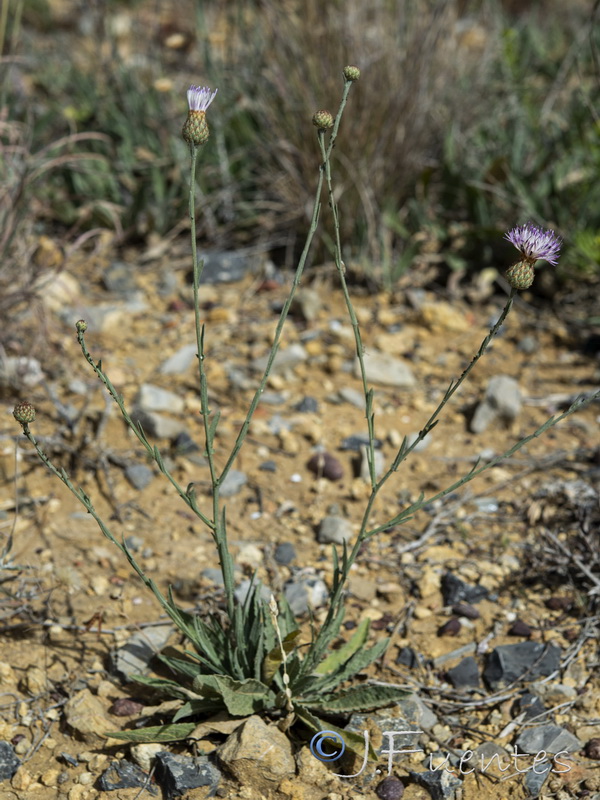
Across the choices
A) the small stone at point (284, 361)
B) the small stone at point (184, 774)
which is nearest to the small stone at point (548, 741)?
the small stone at point (184, 774)

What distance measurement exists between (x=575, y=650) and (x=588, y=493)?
0.53 meters

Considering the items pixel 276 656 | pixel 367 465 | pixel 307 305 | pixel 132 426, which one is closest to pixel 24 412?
pixel 132 426

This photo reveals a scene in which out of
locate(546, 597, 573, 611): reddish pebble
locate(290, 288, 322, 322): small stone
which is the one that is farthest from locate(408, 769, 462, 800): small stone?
locate(290, 288, 322, 322): small stone

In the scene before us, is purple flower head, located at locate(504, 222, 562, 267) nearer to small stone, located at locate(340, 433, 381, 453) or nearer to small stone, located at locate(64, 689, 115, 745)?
small stone, located at locate(64, 689, 115, 745)

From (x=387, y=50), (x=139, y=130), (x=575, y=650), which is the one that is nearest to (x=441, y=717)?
(x=575, y=650)

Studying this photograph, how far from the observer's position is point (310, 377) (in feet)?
10.1

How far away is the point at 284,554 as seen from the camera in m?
2.33

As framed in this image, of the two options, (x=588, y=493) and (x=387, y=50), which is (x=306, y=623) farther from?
(x=387, y=50)

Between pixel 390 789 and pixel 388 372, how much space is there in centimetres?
162

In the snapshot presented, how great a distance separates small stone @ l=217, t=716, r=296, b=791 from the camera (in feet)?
5.46

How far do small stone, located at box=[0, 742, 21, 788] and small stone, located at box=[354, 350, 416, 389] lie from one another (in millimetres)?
1708

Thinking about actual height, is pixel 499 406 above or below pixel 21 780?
above

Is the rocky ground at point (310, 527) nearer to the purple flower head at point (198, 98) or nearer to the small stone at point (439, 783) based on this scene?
the small stone at point (439, 783)

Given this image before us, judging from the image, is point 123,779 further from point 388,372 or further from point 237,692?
point 388,372
